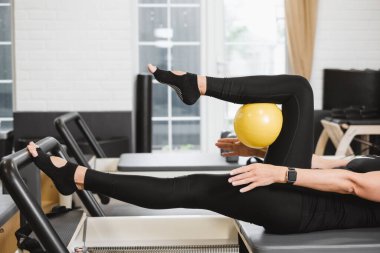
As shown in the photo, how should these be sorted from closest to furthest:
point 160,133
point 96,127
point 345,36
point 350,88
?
1. point 350,88
2. point 96,127
3. point 345,36
4. point 160,133

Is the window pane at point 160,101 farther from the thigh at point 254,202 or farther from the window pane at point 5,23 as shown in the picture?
the thigh at point 254,202

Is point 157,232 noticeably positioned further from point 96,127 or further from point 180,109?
point 180,109

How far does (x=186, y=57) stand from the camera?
17.3ft

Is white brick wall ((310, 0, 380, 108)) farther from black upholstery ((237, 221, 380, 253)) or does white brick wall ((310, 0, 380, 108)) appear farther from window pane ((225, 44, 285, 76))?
black upholstery ((237, 221, 380, 253))

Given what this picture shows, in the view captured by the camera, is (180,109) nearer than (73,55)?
No

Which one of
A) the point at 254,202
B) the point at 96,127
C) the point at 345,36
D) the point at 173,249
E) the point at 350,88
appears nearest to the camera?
the point at 254,202

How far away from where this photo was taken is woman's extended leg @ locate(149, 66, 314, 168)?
210 centimetres

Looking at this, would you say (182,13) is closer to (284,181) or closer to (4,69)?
(4,69)

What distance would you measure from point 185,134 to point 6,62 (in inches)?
66.9

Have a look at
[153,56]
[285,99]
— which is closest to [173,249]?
[285,99]

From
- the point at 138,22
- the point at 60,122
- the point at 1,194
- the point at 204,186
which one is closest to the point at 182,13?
the point at 138,22

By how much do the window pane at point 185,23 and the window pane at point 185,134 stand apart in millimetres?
767

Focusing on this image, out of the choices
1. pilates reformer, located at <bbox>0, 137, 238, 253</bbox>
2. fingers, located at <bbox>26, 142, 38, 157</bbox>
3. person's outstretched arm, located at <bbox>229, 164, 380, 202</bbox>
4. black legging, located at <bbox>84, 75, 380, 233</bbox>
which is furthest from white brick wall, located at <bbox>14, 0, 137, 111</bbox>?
person's outstretched arm, located at <bbox>229, 164, 380, 202</bbox>

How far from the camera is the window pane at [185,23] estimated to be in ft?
17.0
